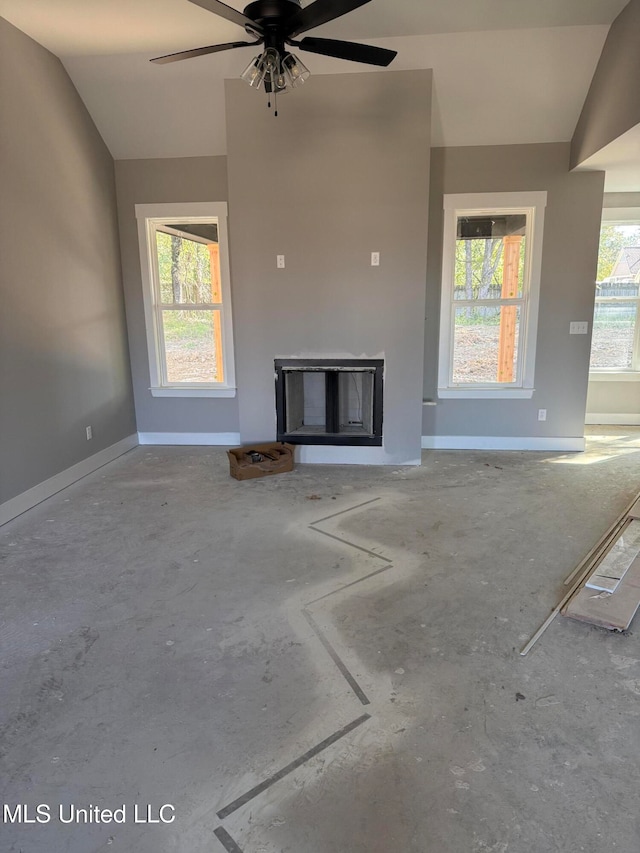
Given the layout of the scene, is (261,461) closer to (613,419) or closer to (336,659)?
(336,659)

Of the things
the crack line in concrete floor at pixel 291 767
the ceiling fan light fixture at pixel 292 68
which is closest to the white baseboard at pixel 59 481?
the crack line in concrete floor at pixel 291 767

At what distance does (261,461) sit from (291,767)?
2.90 meters

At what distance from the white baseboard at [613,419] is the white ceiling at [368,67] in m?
3.13

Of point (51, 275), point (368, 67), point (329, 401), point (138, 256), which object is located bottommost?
point (329, 401)

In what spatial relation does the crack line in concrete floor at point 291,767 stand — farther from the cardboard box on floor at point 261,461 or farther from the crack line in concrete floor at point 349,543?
the cardboard box on floor at point 261,461

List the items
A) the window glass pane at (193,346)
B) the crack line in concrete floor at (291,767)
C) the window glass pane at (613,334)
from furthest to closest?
the window glass pane at (613,334) → the window glass pane at (193,346) → the crack line in concrete floor at (291,767)

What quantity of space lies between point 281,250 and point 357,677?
3466 mm

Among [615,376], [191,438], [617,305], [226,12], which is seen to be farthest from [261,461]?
[617,305]

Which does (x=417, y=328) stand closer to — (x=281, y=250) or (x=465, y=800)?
(x=281, y=250)

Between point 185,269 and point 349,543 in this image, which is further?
point 185,269

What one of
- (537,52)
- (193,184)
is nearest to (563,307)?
(537,52)

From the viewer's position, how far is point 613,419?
6074 millimetres

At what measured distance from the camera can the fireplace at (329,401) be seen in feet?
14.8

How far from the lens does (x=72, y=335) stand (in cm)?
419
